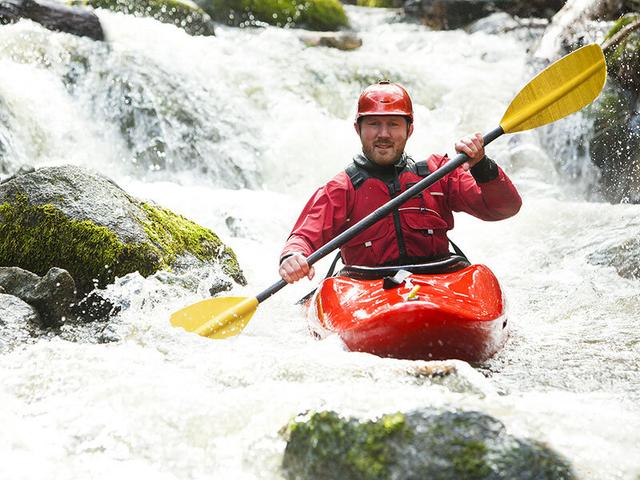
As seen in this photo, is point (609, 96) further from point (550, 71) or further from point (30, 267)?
point (30, 267)

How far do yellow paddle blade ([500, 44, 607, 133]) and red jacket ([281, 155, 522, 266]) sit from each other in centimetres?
40

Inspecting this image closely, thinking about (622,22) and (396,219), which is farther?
(622,22)

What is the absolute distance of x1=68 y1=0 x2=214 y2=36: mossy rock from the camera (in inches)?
460

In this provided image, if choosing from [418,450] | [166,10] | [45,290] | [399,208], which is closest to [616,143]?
[399,208]

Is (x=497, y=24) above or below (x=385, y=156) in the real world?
above

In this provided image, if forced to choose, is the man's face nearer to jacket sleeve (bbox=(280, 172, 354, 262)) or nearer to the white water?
jacket sleeve (bbox=(280, 172, 354, 262))

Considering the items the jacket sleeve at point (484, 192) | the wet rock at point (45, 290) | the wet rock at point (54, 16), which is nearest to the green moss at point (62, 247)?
the wet rock at point (45, 290)

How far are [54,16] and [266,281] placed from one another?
5884 mm

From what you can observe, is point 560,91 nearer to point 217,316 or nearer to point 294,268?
point 294,268

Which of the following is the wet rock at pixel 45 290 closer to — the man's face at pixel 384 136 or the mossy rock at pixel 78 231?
the mossy rock at pixel 78 231

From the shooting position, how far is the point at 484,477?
1.98 m

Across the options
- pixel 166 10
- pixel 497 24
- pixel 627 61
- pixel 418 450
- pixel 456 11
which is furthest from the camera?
pixel 456 11

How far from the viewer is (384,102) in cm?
395

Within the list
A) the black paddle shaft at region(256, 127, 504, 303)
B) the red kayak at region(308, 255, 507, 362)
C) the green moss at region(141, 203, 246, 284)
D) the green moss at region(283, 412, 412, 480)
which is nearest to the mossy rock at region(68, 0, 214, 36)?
the green moss at region(141, 203, 246, 284)
